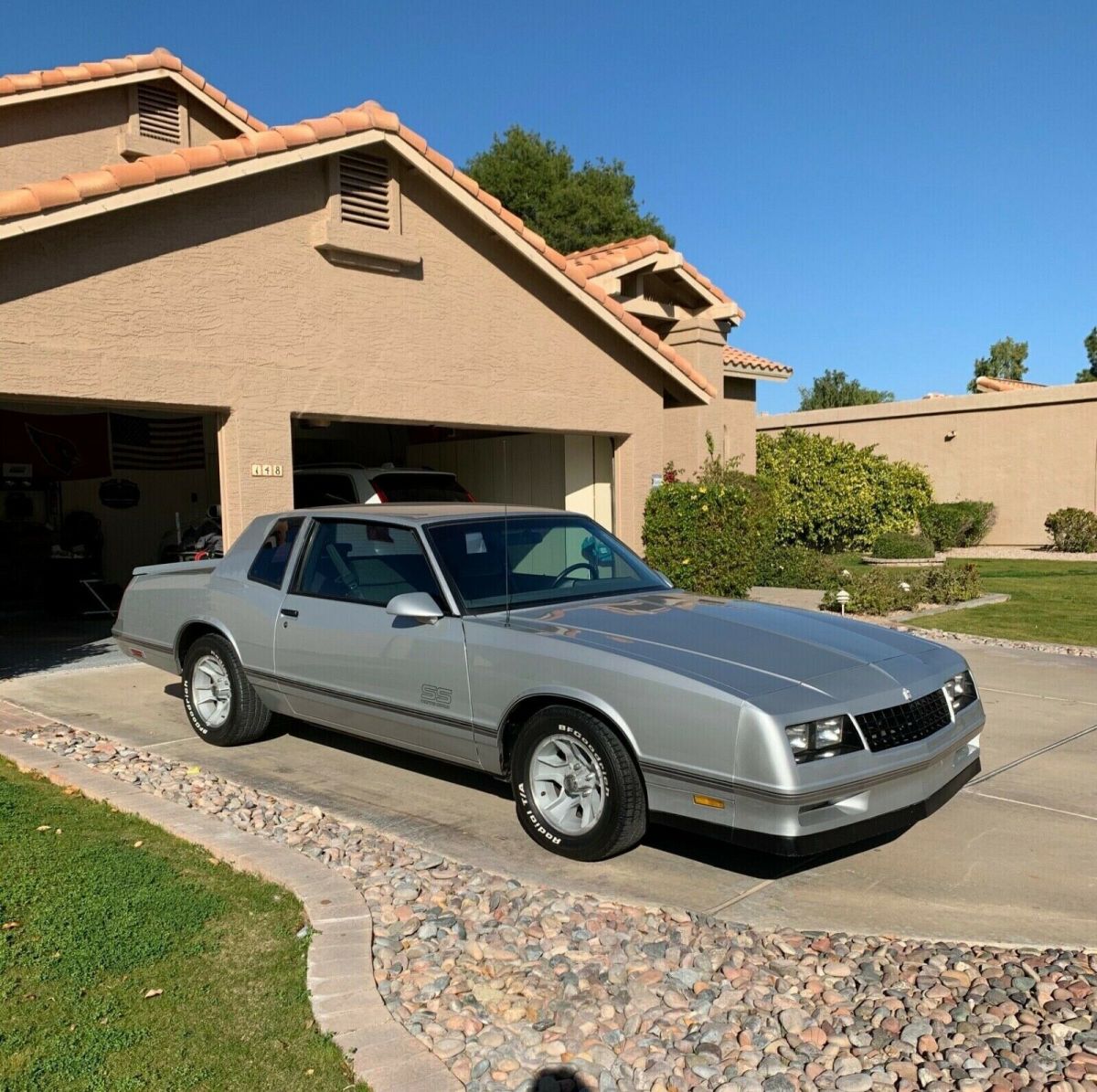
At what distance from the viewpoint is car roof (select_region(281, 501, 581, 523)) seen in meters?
5.95

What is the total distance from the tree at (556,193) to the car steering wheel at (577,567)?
3125 cm

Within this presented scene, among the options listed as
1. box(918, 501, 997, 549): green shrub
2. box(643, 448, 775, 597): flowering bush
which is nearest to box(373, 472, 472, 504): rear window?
box(643, 448, 775, 597): flowering bush

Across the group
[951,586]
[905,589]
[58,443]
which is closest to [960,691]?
[905,589]

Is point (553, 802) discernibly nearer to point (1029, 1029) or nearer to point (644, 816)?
point (644, 816)

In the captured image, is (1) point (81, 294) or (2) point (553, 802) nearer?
(2) point (553, 802)

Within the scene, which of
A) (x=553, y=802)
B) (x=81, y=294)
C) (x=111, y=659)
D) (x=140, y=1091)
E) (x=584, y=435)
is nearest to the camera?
(x=140, y=1091)

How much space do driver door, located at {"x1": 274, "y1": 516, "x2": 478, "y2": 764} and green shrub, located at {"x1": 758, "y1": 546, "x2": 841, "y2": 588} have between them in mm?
10658

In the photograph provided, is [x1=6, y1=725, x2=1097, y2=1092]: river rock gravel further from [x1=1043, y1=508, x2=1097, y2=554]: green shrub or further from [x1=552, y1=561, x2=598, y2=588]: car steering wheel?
[x1=1043, y1=508, x2=1097, y2=554]: green shrub

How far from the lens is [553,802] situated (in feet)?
15.8

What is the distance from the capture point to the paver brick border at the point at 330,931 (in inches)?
123

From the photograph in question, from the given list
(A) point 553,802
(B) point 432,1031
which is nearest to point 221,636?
(A) point 553,802

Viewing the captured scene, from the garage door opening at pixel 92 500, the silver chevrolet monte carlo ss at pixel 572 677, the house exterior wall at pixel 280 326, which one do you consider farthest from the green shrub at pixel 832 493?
the silver chevrolet monte carlo ss at pixel 572 677

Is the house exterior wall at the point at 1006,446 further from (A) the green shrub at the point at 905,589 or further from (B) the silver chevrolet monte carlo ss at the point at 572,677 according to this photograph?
(B) the silver chevrolet monte carlo ss at the point at 572,677

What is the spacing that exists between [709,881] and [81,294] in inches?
269
